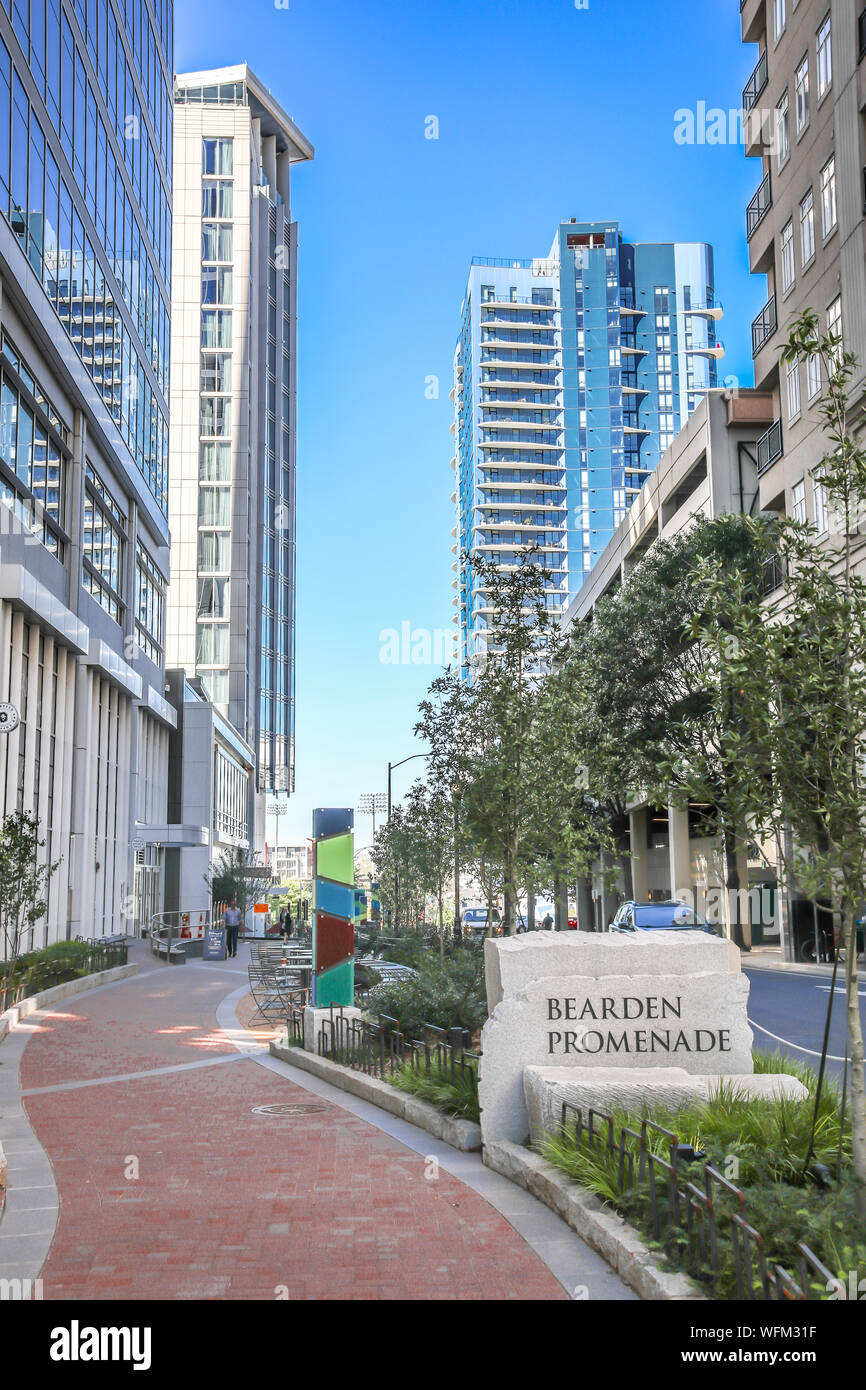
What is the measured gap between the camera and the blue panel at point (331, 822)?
57.7 feet

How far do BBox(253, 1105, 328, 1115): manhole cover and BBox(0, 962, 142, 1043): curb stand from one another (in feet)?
21.8

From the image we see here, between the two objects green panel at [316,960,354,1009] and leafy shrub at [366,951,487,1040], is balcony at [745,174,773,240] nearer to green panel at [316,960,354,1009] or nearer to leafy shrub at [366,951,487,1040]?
green panel at [316,960,354,1009]

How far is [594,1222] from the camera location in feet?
21.3

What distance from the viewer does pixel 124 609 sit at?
40250 mm

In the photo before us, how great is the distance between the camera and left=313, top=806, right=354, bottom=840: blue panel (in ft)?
57.7

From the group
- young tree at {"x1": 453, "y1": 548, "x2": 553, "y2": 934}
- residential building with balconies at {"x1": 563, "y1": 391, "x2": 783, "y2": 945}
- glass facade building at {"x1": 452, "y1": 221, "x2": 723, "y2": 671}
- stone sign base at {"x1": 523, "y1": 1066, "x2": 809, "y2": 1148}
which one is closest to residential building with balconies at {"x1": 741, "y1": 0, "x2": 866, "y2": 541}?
residential building with balconies at {"x1": 563, "y1": 391, "x2": 783, "y2": 945}

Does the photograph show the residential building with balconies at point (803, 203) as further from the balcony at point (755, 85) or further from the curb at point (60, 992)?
the curb at point (60, 992)

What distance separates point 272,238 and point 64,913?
301 ft

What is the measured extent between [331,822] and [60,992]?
7897mm

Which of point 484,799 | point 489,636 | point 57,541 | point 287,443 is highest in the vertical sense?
point 287,443

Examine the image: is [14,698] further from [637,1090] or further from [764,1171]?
[764,1171]

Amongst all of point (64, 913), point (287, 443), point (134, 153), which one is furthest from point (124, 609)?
point (287, 443)

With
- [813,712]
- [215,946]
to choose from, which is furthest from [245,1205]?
[215,946]
